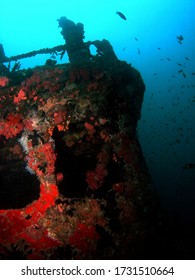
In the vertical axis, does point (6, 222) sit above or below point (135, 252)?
above

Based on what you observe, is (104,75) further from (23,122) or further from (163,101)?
(163,101)

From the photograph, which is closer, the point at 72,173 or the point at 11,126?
the point at 72,173

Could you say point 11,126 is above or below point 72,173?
above

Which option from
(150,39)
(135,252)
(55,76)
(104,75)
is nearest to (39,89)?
(55,76)

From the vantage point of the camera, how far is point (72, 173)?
4836mm

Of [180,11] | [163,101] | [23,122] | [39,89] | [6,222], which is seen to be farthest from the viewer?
[180,11]

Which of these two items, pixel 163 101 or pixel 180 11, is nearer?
pixel 163 101

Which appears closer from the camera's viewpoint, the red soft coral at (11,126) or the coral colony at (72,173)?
the coral colony at (72,173)

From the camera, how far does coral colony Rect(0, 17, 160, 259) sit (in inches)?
181

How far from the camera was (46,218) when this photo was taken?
4633 millimetres

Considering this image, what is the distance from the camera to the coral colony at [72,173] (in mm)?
4586

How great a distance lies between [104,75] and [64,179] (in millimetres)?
2537

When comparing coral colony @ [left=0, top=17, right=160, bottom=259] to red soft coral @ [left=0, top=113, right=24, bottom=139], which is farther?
red soft coral @ [left=0, top=113, right=24, bottom=139]

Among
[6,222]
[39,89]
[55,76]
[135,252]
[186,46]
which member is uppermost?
[186,46]
